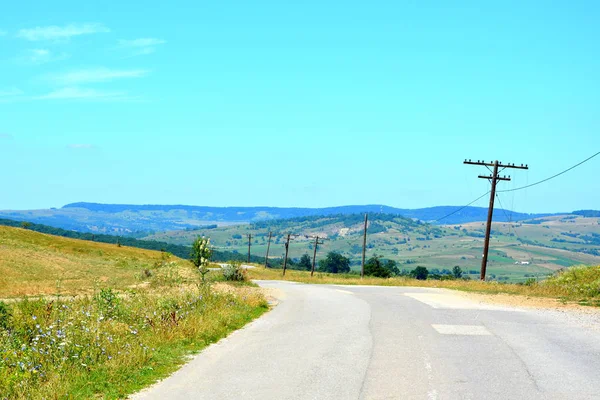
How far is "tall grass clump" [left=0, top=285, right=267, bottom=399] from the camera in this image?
979cm

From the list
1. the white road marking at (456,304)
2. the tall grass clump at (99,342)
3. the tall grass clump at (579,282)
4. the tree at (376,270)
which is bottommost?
the tree at (376,270)

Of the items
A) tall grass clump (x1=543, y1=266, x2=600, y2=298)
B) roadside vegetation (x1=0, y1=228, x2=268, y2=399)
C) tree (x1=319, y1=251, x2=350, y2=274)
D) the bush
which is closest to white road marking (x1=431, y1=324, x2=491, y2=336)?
roadside vegetation (x1=0, y1=228, x2=268, y2=399)

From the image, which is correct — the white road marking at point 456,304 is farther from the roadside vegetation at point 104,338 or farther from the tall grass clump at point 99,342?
the tall grass clump at point 99,342

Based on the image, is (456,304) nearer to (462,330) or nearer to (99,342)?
(462,330)

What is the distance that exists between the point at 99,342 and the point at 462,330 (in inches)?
361

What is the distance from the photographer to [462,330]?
17.1 metres

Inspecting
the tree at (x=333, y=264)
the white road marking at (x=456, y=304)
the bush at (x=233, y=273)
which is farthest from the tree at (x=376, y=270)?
the white road marking at (x=456, y=304)

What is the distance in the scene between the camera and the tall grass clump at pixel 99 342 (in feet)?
32.1

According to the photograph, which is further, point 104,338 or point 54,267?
point 54,267

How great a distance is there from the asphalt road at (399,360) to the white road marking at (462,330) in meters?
0.03

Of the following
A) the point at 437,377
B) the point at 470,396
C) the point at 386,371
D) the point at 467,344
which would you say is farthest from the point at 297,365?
the point at 467,344

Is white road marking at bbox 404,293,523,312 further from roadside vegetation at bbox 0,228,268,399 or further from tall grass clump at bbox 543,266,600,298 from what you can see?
roadside vegetation at bbox 0,228,268,399

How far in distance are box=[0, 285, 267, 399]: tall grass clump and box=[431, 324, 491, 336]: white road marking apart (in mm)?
5292

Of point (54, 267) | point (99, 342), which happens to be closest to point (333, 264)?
point (54, 267)
